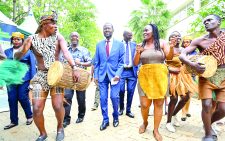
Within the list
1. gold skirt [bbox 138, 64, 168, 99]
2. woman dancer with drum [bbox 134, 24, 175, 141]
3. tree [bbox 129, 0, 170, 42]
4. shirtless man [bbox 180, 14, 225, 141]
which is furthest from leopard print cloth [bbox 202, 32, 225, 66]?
tree [bbox 129, 0, 170, 42]

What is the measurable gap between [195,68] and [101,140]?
1.88 m

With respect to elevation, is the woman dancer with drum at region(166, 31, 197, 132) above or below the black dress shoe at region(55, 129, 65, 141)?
above

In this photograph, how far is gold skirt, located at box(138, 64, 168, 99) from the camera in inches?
187

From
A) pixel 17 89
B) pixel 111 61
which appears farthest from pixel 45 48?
pixel 17 89

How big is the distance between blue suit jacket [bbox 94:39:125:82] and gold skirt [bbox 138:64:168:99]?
798mm

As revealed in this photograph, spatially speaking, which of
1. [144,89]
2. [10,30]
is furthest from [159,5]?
[144,89]

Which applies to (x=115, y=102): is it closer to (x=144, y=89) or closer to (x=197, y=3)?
(x=144, y=89)

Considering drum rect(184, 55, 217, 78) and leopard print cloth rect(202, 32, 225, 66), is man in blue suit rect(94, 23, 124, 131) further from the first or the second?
leopard print cloth rect(202, 32, 225, 66)

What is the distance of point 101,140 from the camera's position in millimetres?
4695

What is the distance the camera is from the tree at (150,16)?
87.2 feet

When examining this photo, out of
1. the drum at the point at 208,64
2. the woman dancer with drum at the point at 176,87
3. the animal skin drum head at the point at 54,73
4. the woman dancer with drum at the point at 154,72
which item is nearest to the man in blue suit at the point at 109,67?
the woman dancer with drum at the point at 154,72

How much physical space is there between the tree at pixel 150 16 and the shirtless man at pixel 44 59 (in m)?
22.5

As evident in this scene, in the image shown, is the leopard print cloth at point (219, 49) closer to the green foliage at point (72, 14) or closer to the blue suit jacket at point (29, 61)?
the blue suit jacket at point (29, 61)

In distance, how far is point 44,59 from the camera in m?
4.42
